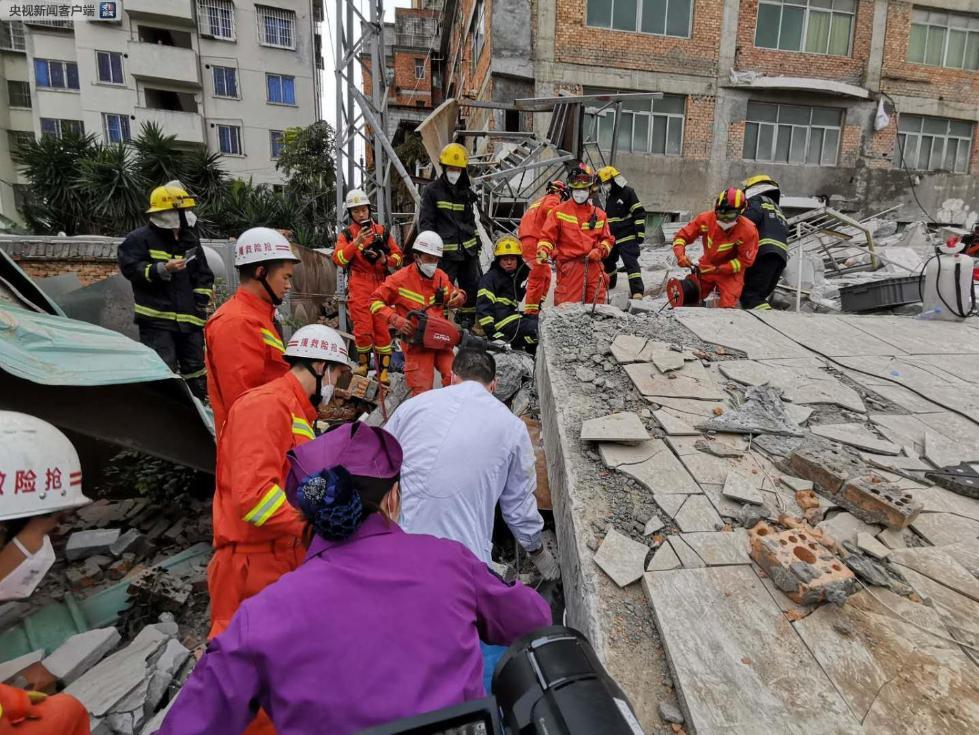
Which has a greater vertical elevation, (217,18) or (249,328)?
(217,18)

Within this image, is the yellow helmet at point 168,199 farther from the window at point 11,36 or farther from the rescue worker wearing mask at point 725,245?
the window at point 11,36

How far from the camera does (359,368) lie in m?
6.71

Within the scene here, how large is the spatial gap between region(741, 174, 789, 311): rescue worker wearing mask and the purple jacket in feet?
17.1

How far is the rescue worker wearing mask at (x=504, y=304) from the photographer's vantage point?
571 centimetres

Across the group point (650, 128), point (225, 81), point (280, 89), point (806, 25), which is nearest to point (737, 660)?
point (650, 128)

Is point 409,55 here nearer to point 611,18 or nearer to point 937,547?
point 611,18

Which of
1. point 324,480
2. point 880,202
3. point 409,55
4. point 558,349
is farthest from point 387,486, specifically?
point 409,55

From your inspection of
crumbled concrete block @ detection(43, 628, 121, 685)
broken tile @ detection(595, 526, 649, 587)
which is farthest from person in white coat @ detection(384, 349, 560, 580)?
crumbled concrete block @ detection(43, 628, 121, 685)

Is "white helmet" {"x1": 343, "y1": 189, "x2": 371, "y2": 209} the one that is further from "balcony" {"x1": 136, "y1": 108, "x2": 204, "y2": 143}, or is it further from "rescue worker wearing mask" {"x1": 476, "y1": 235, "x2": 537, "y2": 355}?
"balcony" {"x1": 136, "y1": 108, "x2": 204, "y2": 143}

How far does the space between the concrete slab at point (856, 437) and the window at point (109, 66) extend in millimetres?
30787

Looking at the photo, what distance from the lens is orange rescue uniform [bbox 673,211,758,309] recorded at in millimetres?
5398

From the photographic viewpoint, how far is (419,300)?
5.32 m

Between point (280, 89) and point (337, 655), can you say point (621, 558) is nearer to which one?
point (337, 655)

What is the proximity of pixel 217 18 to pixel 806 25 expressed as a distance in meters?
24.5
